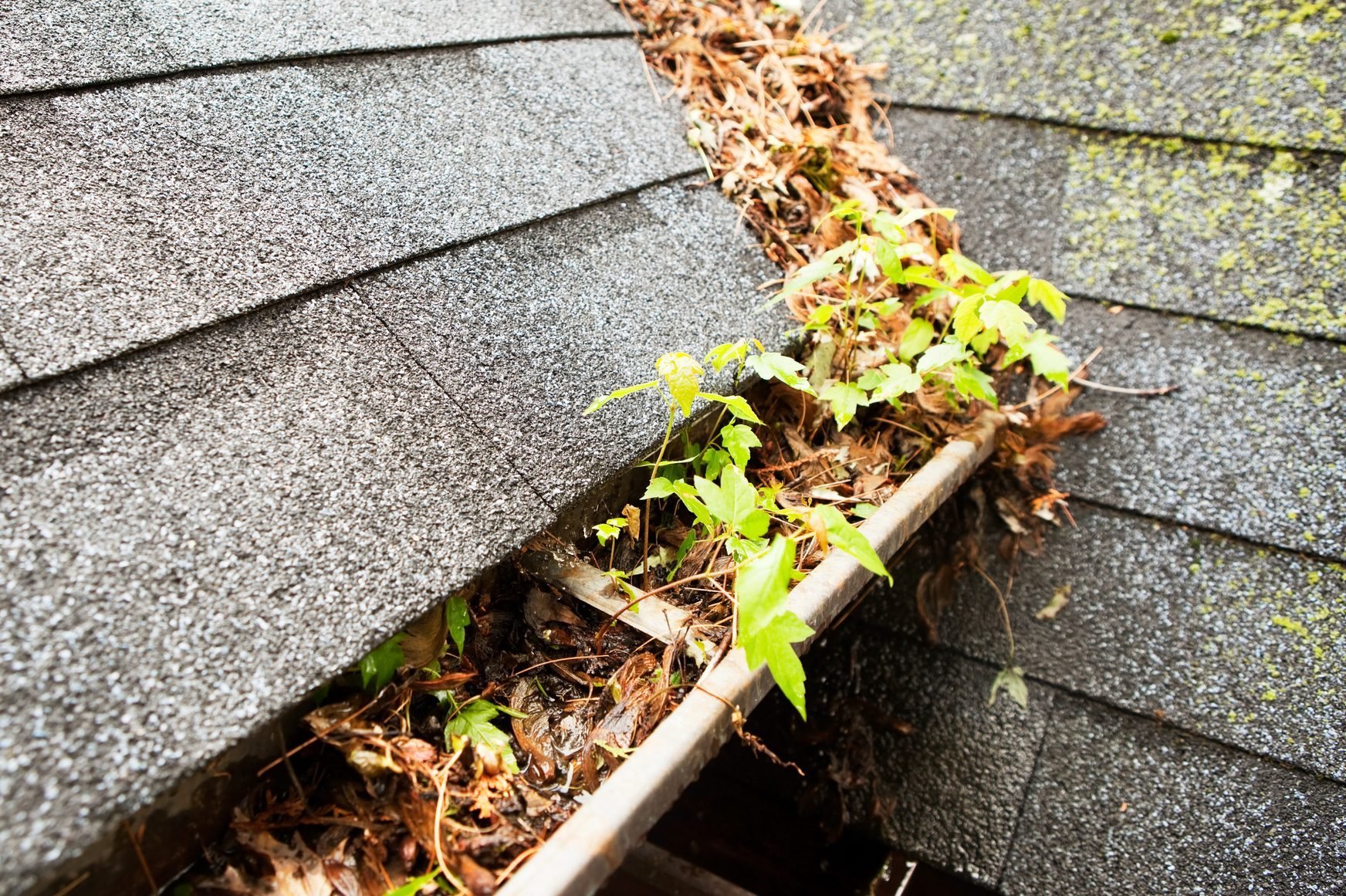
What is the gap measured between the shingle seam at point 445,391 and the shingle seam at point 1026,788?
3.26ft

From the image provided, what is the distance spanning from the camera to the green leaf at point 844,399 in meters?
1.35

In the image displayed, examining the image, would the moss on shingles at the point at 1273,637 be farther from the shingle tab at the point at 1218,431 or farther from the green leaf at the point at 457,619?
the green leaf at the point at 457,619

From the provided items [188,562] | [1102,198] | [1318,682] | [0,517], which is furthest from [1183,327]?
[0,517]

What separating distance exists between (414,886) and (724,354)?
2.46ft

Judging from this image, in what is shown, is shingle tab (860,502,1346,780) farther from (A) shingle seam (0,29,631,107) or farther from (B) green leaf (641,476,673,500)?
(A) shingle seam (0,29,631,107)

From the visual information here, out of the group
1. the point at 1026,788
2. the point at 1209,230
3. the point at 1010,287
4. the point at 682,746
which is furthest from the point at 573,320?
the point at 1209,230

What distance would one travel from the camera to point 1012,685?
1526mm

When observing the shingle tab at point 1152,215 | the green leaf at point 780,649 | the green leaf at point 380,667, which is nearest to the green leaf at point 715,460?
the green leaf at point 780,649

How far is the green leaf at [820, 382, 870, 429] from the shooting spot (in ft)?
4.44

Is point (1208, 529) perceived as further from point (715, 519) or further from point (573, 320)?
point (573, 320)

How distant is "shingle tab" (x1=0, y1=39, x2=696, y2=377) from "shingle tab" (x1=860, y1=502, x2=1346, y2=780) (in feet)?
3.31

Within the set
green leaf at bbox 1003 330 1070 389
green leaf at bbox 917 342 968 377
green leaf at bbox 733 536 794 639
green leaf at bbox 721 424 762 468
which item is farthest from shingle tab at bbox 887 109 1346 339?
green leaf at bbox 733 536 794 639

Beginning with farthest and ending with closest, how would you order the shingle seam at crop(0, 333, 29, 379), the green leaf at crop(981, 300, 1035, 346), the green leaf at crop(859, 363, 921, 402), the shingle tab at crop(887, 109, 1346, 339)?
the shingle tab at crop(887, 109, 1346, 339), the green leaf at crop(859, 363, 921, 402), the green leaf at crop(981, 300, 1035, 346), the shingle seam at crop(0, 333, 29, 379)

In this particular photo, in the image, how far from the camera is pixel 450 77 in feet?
4.67
